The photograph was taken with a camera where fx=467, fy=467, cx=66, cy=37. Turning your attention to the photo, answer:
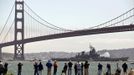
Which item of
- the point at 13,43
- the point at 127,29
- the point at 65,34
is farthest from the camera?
the point at 13,43

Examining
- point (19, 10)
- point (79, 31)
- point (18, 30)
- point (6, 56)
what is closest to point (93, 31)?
point (79, 31)

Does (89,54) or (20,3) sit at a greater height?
(20,3)

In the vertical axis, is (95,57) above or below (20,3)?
below

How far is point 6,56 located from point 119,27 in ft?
233

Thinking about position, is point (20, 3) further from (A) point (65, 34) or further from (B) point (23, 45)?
(A) point (65, 34)

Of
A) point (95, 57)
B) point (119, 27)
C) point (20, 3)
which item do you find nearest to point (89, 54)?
point (95, 57)

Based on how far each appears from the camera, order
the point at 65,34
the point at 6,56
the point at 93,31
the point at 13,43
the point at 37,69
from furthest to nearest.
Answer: the point at 6,56
the point at 13,43
the point at 65,34
the point at 93,31
the point at 37,69

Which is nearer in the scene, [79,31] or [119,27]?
[119,27]

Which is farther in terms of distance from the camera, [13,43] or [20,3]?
[20,3]

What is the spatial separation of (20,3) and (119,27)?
151 ft

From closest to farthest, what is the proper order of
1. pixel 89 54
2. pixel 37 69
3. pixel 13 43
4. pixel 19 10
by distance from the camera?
pixel 37 69, pixel 13 43, pixel 19 10, pixel 89 54

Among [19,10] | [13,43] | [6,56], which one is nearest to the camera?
[13,43]

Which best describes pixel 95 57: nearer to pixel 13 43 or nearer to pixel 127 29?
pixel 13 43

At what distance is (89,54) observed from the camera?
5832 inches
